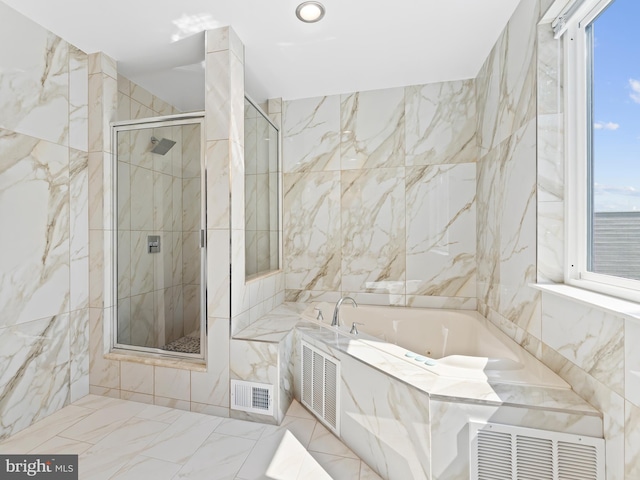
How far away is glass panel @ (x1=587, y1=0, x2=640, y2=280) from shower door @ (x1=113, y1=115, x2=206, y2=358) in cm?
223

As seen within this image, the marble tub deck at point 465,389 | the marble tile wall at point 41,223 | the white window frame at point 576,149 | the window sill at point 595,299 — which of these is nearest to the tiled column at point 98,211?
the marble tile wall at point 41,223

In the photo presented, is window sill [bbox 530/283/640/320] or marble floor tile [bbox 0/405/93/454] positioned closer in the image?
window sill [bbox 530/283/640/320]

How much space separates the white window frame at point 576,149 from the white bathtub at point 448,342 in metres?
0.47

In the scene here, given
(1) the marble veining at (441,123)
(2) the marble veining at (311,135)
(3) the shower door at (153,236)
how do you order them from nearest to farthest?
(3) the shower door at (153,236) < (1) the marble veining at (441,123) < (2) the marble veining at (311,135)

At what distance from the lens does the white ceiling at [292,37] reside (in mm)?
1734

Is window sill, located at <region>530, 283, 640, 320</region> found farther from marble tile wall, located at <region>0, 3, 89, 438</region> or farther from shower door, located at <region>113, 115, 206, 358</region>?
marble tile wall, located at <region>0, 3, 89, 438</region>

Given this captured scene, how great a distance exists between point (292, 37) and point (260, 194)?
113 cm

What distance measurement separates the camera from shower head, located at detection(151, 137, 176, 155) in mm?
2189

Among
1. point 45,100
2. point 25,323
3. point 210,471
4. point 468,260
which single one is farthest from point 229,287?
point 468,260

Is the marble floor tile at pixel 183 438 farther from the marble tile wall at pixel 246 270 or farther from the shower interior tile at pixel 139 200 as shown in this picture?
the shower interior tile at pixel 139 200

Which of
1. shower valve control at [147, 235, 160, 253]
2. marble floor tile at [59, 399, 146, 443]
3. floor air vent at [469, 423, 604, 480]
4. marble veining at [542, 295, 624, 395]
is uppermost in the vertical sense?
shower valve control at [147, 235, 160, 253]

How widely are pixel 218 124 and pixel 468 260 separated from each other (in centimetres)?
218

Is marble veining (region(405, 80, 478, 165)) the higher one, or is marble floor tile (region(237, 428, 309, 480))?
marble veining (region(405, 80, 478, 165))

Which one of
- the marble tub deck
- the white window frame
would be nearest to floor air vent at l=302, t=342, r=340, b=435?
the marble tub deck
